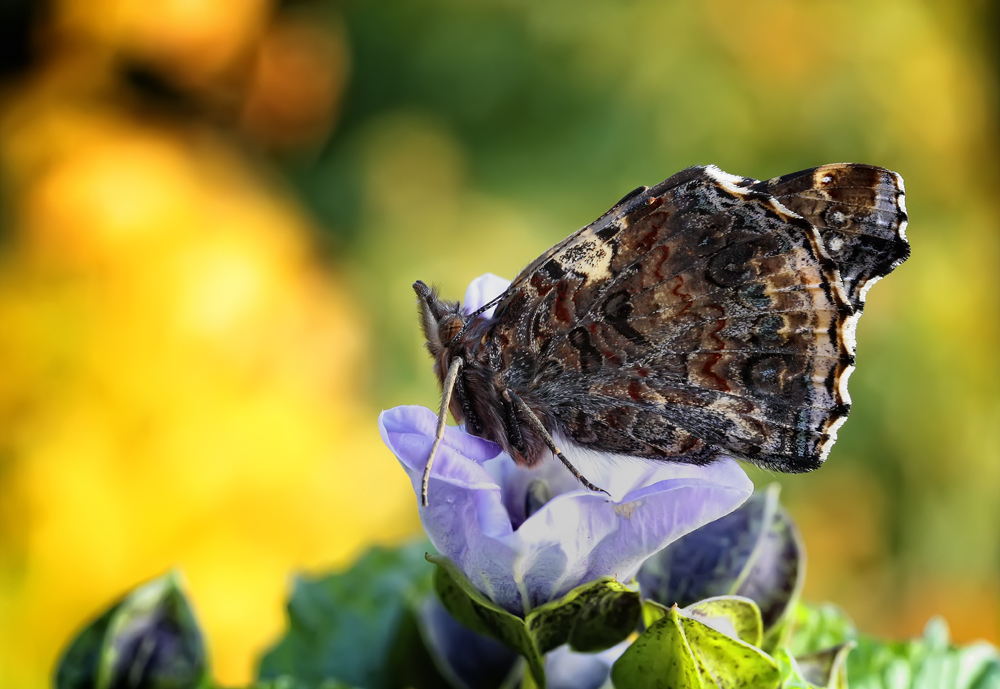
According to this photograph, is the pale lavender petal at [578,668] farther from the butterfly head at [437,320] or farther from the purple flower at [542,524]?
the butterfly head at [437,320]

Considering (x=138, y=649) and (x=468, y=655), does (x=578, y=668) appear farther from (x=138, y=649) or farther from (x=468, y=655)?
(x=138, y=649)

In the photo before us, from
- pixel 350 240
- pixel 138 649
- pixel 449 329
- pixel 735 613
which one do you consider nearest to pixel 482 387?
pixel 449 329

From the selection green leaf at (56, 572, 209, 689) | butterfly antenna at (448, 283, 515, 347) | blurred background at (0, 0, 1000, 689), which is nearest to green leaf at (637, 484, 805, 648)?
butterfly antenna at (448, 283, 515, 347)

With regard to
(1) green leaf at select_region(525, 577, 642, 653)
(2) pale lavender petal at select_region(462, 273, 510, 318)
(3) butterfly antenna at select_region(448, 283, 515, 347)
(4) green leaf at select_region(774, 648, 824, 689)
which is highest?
(2) pale lavender petal at select_region(462, 273, 510, 318)

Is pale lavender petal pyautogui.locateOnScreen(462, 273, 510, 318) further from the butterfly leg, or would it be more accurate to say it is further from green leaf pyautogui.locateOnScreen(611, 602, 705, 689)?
green leaf pyautogui.locateOnScreen(611, 602, 705, 689)

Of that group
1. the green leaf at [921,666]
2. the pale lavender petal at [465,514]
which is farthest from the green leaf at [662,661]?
the green leaf at [921,666]

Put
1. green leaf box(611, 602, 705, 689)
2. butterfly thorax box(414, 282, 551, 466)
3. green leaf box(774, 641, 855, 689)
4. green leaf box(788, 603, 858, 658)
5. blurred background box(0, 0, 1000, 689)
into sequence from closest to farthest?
green leaf box(611, 602, 705, 689) → green leaf box(774, 641, 855, 689) → butterfly thorax box(414, 282, 551, 466) → green leaf box(788, 603, 858, 658) → blurred background box(0, 0, 1000, 689)

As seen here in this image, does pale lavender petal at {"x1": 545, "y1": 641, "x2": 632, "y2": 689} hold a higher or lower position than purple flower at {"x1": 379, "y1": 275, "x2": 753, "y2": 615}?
lower
